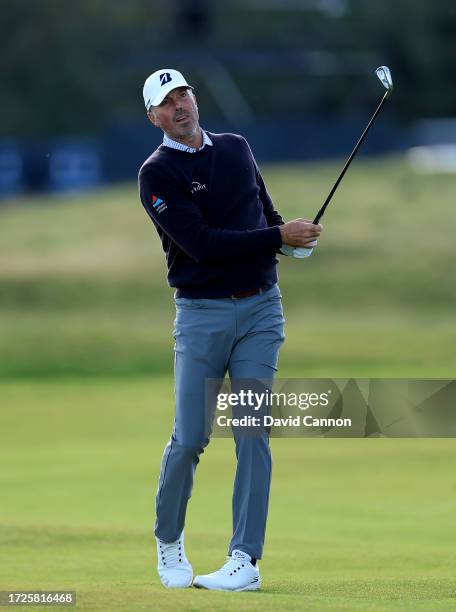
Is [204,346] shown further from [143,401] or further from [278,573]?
[143,401]

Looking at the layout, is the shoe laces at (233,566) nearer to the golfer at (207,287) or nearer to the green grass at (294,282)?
the golfer at (207,287)

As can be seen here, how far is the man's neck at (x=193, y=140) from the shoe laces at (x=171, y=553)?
1.57 metres

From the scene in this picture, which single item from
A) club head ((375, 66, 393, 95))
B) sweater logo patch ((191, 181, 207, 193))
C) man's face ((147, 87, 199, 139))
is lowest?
sweater logo patch ((191, 181, 207, 193))

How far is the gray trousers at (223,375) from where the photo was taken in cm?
639

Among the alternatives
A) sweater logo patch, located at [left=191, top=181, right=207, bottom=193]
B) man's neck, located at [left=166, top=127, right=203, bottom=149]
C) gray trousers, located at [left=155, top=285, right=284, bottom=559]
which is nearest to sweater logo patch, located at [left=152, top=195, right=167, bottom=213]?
sweater logo patch, located at [left=191, top=181, right=207, bottom=193]

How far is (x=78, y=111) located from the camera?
212ft

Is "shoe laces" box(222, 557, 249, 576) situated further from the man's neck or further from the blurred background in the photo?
the man's neck

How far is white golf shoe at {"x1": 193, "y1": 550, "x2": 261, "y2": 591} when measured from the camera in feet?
20.4

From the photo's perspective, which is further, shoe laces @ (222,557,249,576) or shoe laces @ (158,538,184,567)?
shoe laces @ (158,538,184,567)

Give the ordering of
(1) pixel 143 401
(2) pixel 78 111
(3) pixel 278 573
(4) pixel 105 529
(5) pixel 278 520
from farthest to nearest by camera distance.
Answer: (2) pixel 78 111
(1) pixel 143 401
(5) pixel 278 520
(4) pixel 105 529
(3) pixel 278 573

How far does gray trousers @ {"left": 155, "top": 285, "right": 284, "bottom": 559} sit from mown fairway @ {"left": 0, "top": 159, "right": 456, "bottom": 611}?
0.35 metres

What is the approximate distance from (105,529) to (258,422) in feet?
7.25

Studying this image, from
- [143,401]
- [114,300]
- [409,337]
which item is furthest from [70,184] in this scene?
[143,401]

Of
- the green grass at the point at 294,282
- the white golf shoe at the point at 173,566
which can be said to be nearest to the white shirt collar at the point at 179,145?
the white golf shoe at the point at 173,566
